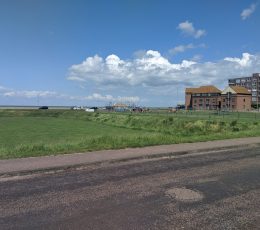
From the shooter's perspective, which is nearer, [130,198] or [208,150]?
[130,198]

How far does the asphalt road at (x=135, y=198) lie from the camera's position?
222 inches

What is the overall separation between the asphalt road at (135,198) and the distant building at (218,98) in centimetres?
14640

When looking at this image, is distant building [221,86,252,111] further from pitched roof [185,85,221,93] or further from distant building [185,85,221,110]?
pitched roof [185,85,221,93]

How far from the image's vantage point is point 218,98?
168 meters

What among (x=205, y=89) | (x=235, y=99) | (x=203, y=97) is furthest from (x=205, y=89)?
(x=235, y=99)

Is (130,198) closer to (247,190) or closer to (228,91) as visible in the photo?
Answer: (247,190)

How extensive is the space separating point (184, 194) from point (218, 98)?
166 meters

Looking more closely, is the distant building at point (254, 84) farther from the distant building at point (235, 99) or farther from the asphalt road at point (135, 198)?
the asphalt road at point (135, 198)

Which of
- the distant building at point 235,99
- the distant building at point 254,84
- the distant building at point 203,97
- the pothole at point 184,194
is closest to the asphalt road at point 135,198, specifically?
the pothole at point 184,194

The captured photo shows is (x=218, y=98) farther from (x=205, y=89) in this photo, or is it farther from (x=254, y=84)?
(x=254, y=84)

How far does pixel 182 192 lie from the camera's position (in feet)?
24.8

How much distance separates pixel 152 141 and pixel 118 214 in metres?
10.6

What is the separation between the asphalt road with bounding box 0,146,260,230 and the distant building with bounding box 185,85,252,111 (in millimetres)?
146396

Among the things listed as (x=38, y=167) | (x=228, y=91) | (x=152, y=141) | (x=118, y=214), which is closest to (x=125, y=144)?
(x=152, y=141)
